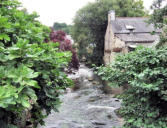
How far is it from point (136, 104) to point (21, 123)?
393cm

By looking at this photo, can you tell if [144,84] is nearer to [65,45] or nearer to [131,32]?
[65,45]

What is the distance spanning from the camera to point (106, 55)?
27.2 m

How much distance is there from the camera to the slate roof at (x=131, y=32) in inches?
835

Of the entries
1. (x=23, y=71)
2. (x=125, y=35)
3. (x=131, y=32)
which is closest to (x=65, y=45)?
(x=125, y=35)

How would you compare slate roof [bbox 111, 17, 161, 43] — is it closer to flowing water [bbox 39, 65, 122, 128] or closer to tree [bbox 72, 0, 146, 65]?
tree [bbox 72, 0, 146, 65]

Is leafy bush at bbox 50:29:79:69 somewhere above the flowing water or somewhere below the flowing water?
above

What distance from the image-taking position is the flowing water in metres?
9.88

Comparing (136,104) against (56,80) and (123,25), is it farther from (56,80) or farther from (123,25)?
(123,25)

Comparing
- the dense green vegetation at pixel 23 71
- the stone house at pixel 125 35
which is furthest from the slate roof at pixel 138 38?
the dense green vegetation at pixel 23 71

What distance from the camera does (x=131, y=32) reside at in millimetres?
22688

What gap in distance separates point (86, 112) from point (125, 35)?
43.6ft

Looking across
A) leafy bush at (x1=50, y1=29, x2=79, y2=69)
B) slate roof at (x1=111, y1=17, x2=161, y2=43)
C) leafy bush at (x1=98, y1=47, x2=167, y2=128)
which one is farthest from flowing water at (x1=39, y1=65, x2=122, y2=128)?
slate roof at (x1=111, y1=17, x2=161, y2=43)

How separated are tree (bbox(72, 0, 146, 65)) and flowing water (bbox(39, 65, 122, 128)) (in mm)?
13639

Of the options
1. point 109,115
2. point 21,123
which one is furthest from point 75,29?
point 21,123
